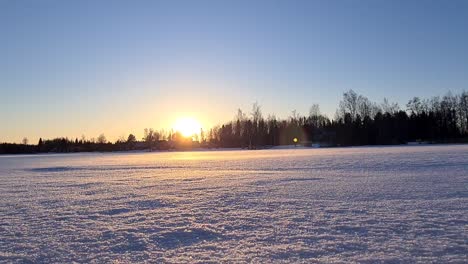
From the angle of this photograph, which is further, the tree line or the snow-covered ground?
the tree line

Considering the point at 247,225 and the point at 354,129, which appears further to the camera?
the point at 354,129

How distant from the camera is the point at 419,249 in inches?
209

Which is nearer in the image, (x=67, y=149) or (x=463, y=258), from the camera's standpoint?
(x=463, y=258)

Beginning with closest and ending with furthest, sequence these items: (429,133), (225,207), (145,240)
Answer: (145,240), (225,207), (429,133)

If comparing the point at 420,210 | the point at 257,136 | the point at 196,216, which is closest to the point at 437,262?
the point at 420,210

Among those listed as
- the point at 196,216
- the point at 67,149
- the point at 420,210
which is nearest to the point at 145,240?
the point at 196,216

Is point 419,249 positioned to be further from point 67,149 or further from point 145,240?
point 67,149

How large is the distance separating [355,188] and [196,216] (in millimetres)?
5242

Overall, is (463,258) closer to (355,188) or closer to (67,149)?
(355,188)

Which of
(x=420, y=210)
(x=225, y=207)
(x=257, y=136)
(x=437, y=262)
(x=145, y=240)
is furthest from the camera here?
(x=257, y=136)

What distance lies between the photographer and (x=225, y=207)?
9.05 m

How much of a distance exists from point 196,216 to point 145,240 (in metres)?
1.89

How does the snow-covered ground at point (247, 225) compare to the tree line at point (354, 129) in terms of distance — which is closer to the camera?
the snow-covered ground at point (247, 225)

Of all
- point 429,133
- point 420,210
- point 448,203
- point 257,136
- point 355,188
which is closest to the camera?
point 420,210
